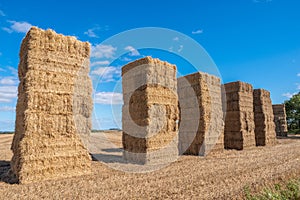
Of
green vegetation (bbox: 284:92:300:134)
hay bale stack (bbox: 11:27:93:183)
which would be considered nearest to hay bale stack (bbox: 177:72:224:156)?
hay bale stack (bbox: 11:27:93:183)

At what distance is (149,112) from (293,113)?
35.2 metres

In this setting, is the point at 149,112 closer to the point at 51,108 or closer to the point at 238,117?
the point at 51,108

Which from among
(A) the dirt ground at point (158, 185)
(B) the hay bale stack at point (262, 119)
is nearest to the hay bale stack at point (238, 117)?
(B) the hay bale stack at point (262, 119)

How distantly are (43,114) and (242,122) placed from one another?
15130mm

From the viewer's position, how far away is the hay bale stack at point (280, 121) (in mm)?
31875

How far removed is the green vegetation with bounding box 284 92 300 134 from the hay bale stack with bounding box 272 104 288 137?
4996mm

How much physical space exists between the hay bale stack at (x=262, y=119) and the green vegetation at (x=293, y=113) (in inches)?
744

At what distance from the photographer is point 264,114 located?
20.6 meters

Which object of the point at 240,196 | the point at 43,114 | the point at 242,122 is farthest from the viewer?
the point at 242,122

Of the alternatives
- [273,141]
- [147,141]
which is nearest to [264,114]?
[273,141]

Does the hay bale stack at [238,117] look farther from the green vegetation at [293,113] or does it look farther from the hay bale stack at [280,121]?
the green vegetation at [293,113]

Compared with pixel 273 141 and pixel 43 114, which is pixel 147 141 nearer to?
pixel 43 114

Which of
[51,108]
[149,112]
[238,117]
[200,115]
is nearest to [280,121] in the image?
[238,117]

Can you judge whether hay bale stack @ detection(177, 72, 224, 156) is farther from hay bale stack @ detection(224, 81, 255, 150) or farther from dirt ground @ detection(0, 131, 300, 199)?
dirt ground @ detection(0, 131, 300, 199)
